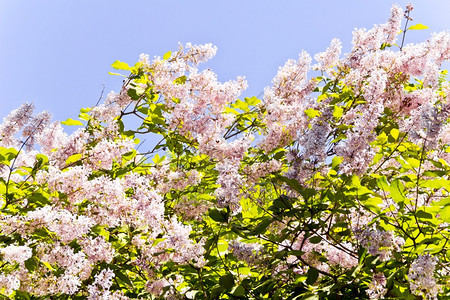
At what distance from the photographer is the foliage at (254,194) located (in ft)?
9.69

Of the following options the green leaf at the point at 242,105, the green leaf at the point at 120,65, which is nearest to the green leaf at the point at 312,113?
the green leaf at the point at 242,105

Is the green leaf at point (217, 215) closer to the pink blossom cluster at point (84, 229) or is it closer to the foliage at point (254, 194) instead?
the foliage at point (254, 194)

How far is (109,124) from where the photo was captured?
14.5 ft

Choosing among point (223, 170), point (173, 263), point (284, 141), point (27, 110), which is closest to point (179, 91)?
point (284, 141)

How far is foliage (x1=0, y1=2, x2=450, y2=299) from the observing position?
2953mm

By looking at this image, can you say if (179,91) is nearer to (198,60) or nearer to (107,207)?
(198,60)

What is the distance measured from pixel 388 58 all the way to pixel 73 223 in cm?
354

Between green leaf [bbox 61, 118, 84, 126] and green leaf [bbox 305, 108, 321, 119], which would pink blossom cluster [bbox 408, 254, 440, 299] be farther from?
green leaf [bbox 61, 118, 84, 126]

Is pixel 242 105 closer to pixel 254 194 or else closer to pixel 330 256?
pixel 254 194

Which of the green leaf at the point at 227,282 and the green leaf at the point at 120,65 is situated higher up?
Answer: the green leaf at the point at 120,65

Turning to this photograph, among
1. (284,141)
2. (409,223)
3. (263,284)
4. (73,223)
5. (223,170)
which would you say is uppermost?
(284,141)

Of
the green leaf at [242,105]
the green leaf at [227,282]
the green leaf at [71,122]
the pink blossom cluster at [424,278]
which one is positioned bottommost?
the pink blossom cluster at [424,278]

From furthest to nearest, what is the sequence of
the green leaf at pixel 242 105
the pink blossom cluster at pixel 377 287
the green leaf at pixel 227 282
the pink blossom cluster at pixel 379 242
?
the green leaf at pixel 242 105 → the green leaf at pixel 227 282 → the pink blossom cluster at pixel 379 242 → the pink blossom cluster at pixel 377 287

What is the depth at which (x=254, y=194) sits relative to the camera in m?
4.62
